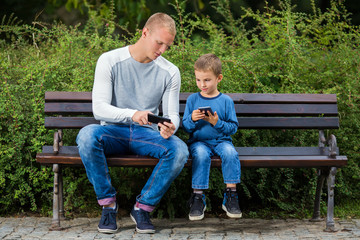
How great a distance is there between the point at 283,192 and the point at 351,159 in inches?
29.8

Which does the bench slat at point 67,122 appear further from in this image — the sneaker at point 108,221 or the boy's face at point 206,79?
the boy's face at point 206,79

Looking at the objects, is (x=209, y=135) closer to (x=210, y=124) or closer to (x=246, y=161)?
(x=210, y=124)

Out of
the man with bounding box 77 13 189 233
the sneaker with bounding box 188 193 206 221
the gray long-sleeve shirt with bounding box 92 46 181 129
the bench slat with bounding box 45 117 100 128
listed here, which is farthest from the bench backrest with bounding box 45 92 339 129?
the sneaker with bounding box 188 193 206 221

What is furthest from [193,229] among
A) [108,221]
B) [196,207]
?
[108,221]

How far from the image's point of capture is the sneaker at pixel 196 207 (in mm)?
4230

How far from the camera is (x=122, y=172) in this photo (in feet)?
17.2

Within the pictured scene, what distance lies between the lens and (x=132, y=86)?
14.9 ft

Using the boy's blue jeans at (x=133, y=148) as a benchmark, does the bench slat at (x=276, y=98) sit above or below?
above

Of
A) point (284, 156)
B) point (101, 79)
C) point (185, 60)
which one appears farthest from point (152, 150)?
point (185, 60)

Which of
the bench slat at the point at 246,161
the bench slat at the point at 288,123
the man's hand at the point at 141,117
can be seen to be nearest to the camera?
the man's hand at the point at 141,117

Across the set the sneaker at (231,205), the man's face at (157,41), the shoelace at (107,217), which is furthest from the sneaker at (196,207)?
the man's face at (157,41)

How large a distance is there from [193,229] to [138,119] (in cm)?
109

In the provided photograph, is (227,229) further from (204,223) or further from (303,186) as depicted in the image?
(303,186)

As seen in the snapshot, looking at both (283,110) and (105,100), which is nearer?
(105,100)
